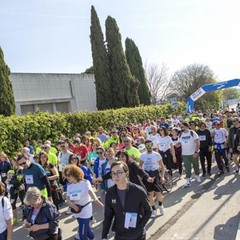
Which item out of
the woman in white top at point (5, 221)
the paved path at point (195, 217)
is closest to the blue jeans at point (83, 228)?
the paved path at point (195, 217)

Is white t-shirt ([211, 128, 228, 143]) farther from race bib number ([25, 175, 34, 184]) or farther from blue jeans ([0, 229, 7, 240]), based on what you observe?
blue jeans ([0, 229, 7, 240])

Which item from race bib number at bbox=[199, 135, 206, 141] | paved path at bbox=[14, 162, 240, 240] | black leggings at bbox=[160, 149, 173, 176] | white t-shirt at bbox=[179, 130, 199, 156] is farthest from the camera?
race bib number at bbox=[199, 135, 206, 141]

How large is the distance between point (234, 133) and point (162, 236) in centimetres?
546

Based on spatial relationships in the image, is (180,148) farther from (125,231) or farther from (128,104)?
(128,104)

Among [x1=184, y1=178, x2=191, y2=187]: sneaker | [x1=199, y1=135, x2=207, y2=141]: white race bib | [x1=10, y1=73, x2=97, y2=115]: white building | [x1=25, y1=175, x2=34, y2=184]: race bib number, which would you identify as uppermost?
[x1=10, y1=73, x2=97, y2=115]: white building

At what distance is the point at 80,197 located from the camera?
5.50 m

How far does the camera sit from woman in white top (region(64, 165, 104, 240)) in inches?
214

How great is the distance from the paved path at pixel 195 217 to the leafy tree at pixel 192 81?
50.6 metres

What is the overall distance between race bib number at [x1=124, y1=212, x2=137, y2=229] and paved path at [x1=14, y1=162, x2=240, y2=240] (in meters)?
2.68

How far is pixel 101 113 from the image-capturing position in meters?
21.5

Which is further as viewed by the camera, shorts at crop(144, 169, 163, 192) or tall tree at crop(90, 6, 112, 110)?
tall tree at crop(90, 6, 112, 110)

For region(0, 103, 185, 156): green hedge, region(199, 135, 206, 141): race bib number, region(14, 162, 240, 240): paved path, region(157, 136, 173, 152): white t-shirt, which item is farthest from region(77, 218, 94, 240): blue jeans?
region(0, 103, 185, 156): green hedge

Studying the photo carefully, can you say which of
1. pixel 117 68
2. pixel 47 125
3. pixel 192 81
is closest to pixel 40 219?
pixel 47 125

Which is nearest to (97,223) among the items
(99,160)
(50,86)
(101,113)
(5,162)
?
(99,160)
